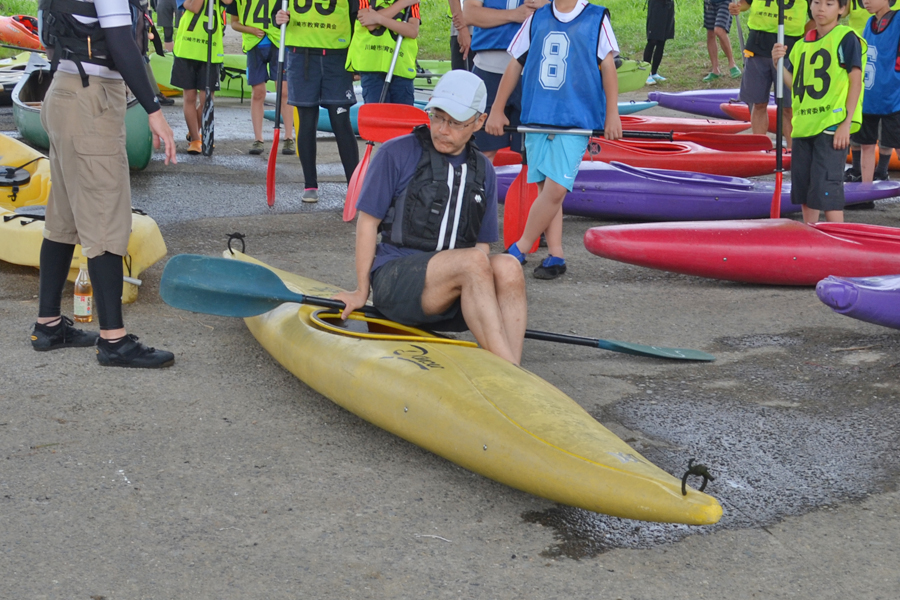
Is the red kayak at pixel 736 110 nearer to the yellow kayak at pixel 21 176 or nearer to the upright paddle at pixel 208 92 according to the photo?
the upright paddle at pixel 208 92

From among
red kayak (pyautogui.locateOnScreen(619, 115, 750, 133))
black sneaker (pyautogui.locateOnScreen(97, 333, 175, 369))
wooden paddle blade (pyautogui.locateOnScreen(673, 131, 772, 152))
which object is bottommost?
black sneaker (pyautogui.locateOnScreen(97, 333, 175, 369))

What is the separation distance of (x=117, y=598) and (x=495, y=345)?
1427 mm

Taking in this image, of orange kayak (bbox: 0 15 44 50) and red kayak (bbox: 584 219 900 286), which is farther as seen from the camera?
orange kayak (bbox: 0 15 44 50)

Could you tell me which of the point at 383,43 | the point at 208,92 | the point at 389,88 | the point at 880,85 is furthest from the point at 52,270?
the point at 880,85

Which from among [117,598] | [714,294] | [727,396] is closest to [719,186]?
[714,294]

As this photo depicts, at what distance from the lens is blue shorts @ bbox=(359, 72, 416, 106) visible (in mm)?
6262

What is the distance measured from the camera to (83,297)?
3883mm

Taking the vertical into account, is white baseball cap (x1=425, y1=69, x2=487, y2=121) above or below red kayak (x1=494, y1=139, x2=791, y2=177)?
above

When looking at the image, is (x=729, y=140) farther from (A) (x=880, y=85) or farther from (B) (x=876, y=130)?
(A) (x=880, y=85)

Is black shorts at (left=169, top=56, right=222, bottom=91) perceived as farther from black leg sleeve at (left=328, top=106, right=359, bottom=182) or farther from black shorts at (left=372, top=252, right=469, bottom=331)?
black shorts at (left=372, top=252, right=469, bottom=331)

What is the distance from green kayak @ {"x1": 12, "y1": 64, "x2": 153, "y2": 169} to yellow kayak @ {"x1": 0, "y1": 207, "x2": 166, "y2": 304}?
1.80 metres

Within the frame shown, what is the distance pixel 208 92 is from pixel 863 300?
5334mm

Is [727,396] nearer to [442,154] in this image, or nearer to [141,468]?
[442,154]

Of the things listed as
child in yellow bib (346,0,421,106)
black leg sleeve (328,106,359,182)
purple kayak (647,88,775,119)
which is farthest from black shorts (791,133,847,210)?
purple kayak (647,88,775,119)
